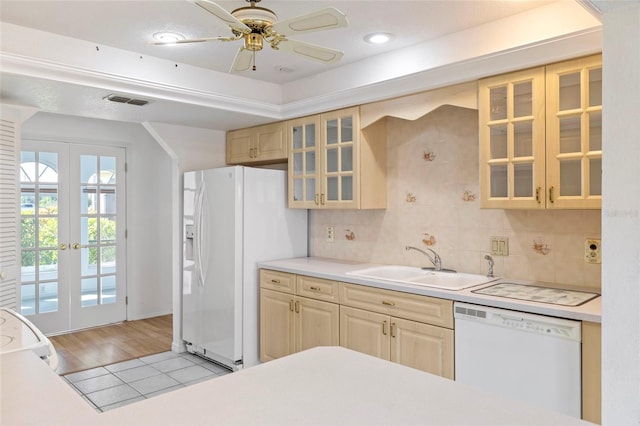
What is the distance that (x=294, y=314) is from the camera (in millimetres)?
3467

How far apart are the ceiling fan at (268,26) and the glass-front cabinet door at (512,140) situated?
3.30 ft

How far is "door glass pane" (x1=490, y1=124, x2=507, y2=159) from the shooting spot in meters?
2.58

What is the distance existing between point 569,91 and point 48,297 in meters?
5.03

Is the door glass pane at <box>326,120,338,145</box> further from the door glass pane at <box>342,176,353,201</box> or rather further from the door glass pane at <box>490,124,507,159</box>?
the door glass pane at <box>490,124,507,159</box>

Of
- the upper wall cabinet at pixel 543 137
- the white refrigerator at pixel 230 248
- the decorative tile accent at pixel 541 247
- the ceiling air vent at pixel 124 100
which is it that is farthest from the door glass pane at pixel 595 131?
the ceiling air vent at pixel 124 100

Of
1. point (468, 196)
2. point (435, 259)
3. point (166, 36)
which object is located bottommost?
point (435, 259)

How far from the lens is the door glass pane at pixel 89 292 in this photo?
4977mm

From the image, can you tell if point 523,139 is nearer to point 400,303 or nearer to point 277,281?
point 400,303

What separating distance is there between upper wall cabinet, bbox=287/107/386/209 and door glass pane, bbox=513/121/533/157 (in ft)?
3.76

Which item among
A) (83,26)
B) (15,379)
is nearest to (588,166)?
(15,379)

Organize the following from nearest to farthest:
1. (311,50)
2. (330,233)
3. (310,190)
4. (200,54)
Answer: (311,50) → (200,54) → (310,190) → (330,233)

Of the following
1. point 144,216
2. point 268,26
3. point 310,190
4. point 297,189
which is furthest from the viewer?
point 144,216

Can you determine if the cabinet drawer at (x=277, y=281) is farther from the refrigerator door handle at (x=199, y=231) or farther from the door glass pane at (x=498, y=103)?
the door glass pane at (x=498, y=103)

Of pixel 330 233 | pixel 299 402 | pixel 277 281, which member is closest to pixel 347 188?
pixel 330 233
